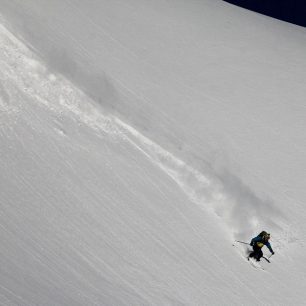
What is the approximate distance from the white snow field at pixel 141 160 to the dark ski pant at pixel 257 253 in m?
0.21

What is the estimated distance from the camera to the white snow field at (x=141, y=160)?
1299 centimetres

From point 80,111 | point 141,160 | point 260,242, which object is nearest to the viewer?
point 260,242

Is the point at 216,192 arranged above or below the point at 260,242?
above

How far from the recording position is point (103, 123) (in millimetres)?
15742

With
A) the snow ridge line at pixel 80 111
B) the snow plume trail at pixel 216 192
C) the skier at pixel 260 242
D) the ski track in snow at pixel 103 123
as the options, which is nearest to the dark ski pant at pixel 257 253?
the skier at pixel 260 242

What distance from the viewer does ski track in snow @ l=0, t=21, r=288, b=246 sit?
1541 cm

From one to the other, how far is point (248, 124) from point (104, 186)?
A: 4.74 metres

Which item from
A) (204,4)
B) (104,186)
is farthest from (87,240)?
(204,4)

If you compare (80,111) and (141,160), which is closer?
(141,160)

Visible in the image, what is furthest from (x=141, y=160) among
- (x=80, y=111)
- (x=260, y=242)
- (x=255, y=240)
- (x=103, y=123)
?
(x=260, y=242)

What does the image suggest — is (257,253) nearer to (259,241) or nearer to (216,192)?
(259,241)

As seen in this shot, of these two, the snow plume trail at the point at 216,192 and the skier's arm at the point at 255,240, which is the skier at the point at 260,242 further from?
the snow plume trail at the point at 216,192

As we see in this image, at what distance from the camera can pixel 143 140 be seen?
1587cm

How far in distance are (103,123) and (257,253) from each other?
4.27 metres
